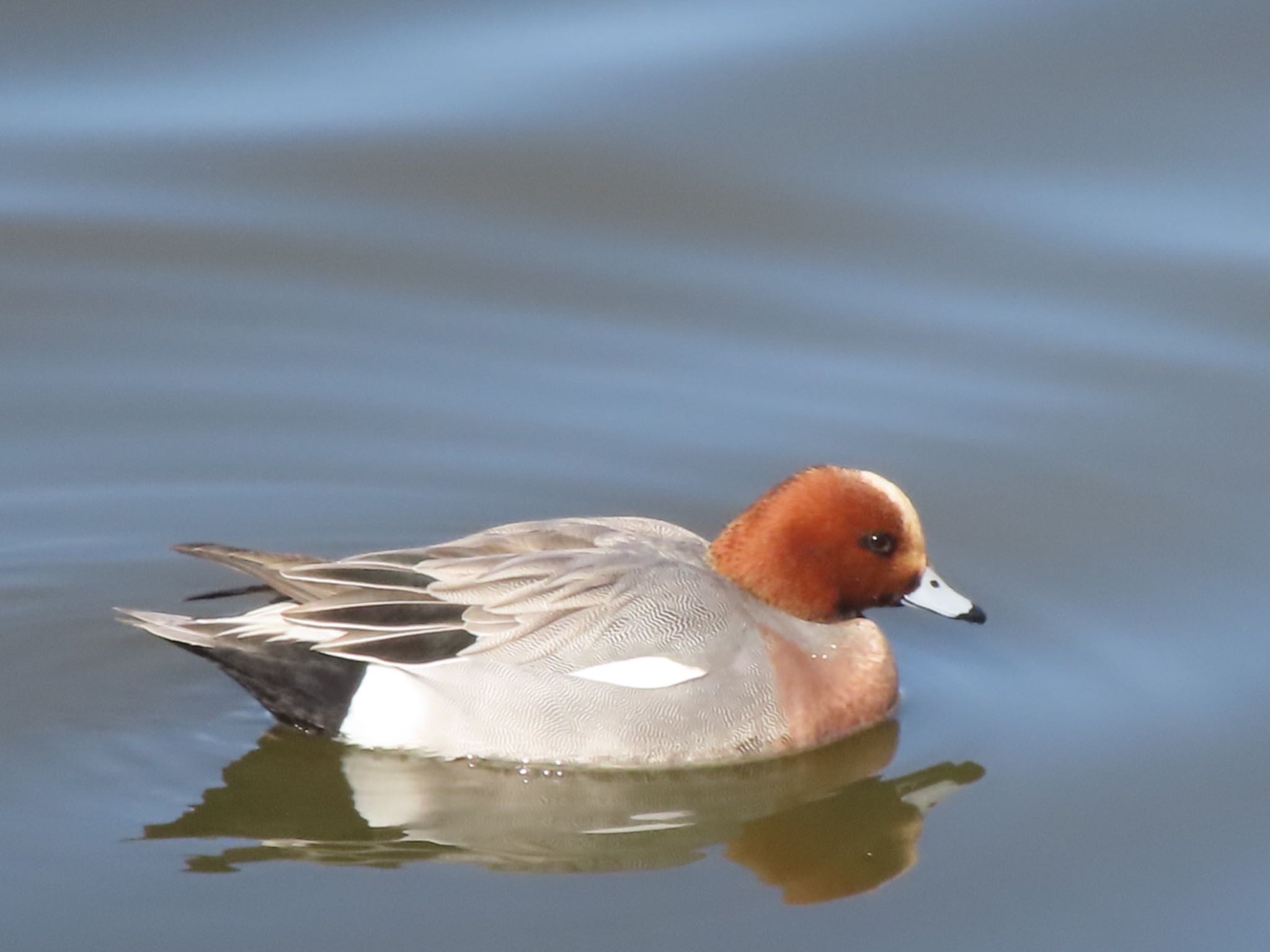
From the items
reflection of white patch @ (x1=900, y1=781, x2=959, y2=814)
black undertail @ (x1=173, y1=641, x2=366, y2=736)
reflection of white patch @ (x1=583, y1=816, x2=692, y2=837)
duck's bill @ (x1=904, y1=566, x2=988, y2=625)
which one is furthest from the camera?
duck's bill @ (x1=904, y1=566, x2=988, y2=625)

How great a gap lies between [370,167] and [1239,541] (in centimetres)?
423

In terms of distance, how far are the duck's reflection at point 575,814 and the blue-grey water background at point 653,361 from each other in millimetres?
89

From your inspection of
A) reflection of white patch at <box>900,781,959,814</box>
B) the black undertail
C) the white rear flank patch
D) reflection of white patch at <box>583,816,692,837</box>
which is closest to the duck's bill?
reflection of white patch at <box>900,781,959,814</box>

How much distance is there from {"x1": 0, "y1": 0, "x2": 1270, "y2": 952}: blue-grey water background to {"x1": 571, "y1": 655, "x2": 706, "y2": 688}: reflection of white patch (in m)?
0.62

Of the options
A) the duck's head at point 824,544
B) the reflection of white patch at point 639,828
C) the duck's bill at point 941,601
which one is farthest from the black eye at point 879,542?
the reflection of white patch at point 639,828

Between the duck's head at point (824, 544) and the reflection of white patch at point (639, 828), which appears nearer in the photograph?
the reflection of white patch at point (639, 828)

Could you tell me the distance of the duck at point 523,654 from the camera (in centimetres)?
630

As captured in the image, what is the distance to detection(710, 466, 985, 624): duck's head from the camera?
662 centimetres

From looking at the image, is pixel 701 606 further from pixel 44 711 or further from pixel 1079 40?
pixel 1079 40

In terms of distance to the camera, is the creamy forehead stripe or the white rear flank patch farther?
the creamy forehead stripe

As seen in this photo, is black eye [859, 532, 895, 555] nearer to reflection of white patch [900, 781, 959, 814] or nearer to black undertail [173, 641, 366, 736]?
reflection of white patch [900, 781, 959, 814]

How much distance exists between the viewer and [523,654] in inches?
248

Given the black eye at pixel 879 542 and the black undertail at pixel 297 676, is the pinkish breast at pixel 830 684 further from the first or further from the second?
the black undertail at pixel 297 676

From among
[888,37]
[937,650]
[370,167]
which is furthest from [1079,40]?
[937,650]
